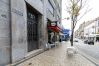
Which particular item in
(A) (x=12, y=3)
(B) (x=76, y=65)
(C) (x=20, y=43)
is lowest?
(B) (x=76, y=65)

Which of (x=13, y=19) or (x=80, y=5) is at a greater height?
(x=80, y=5)

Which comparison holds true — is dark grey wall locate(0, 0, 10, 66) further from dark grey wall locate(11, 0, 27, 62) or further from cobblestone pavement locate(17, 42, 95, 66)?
cobblestone pavement locate(17, 42, 95, 66)

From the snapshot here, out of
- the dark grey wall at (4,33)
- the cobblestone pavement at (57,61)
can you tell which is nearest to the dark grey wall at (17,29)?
the dark grey wall at (4,33)

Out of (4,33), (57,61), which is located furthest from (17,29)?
(57,61)

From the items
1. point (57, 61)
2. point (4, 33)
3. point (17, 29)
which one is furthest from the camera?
point (57, 61)

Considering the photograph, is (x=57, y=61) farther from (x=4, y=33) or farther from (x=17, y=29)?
(x=4, y=33)

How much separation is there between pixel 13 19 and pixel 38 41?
13.4 meters

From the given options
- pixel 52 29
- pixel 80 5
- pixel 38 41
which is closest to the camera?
pixel 80 5

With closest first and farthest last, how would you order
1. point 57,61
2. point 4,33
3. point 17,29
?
point 4,33
point 17,29
point 57,61

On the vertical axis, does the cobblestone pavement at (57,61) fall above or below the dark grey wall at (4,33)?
below

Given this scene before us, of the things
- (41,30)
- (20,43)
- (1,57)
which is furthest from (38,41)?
(1,57)

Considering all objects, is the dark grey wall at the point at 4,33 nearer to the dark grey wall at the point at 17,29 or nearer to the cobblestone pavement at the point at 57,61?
the dark grey wall at the point at 17,29

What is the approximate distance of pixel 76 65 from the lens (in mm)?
12922

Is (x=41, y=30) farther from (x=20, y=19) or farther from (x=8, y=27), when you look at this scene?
(x=8, y=27)
